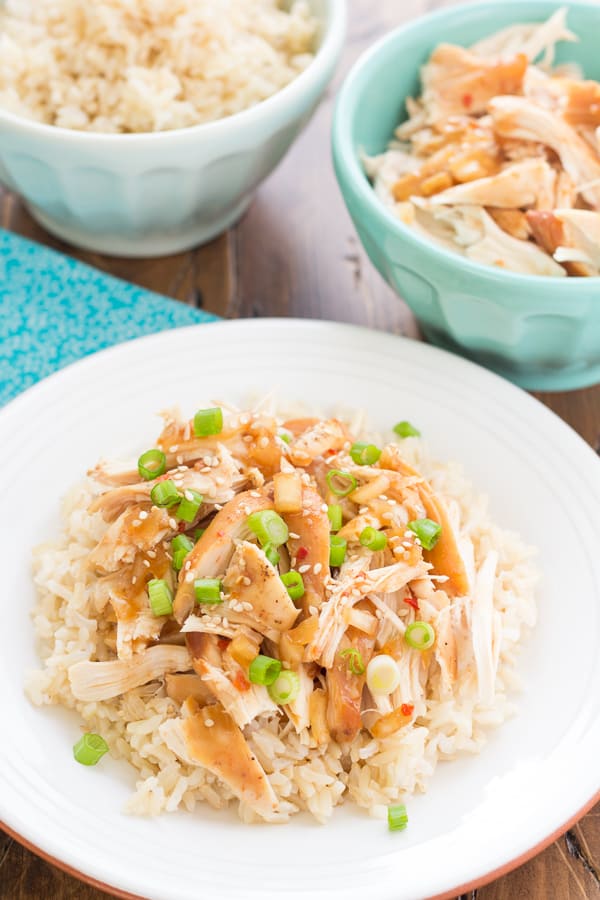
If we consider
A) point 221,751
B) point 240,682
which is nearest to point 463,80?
point 240,682

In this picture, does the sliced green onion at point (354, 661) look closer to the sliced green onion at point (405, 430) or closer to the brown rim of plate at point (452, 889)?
the brown rim of plate at point (452, 889)

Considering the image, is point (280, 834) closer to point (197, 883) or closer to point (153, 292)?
point (197, 883)

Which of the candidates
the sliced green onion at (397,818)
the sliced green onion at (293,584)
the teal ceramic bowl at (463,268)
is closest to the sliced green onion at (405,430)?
the teal ceramic bowl at (463,268)

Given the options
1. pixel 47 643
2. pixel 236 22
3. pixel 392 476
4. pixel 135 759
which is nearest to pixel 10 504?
pixel 47 643

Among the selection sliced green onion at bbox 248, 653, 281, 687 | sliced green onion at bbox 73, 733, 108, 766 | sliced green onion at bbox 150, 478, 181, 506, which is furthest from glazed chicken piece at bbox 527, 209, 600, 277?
sliced green onion at bbox 73, 733, 108, 766

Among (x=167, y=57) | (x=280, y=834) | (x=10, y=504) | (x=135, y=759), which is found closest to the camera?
(x=280, y=834)

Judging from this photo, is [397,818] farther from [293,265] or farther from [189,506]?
[293,265]
